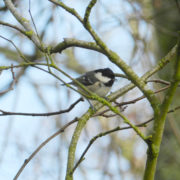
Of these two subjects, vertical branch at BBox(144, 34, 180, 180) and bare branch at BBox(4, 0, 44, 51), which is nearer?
vertical branch at BBox(144, 34, 180, 180)

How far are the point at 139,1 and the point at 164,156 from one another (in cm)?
197

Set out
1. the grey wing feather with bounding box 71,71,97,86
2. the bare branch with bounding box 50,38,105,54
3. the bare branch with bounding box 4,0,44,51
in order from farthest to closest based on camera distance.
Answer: the grey wing feather with bounding box 71,71,97,86 → the bare branch with bounding box 4,0,44,51 → the bare branch with bounding box 50,38,105,54

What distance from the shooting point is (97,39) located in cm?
112

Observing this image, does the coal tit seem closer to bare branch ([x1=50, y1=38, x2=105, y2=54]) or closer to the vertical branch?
bare branch ([x1=50, y1=38, x2=105, y2=54])

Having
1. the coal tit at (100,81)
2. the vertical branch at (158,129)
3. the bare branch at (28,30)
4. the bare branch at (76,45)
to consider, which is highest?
the coal tit at (100,81)

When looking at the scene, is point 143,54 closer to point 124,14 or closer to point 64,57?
point 124,14

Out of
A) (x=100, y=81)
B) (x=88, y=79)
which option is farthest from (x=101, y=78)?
(x=88, y=79)

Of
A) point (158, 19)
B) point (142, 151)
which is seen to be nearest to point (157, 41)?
point (158, 19)

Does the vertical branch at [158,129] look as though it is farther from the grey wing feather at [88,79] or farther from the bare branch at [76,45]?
the grey wing feather at [88,79]

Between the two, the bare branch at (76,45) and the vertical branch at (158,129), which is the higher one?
the bare branch at (76,45)

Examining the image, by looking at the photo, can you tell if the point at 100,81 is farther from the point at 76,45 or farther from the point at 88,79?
the point at 76,45

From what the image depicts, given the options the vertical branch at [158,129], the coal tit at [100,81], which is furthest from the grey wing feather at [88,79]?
the vertical branch at [158,129]

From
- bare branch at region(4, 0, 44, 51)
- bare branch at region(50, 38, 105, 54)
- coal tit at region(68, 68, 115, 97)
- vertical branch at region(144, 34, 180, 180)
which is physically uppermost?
coal tit at region(68, 68, 115, 97)

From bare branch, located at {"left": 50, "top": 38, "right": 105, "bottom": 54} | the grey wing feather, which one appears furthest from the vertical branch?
the grey wing feather
